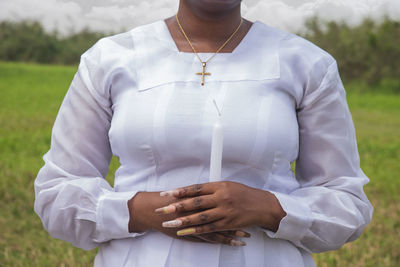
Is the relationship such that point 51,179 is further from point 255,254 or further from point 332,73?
point 332,73

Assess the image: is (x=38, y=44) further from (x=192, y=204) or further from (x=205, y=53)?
(x=192, y=204)

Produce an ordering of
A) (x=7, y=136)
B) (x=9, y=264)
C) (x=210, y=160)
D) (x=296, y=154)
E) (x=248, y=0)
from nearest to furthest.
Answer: (x=210, y=160) < (x=296, y=154) < (x=248, y=0) < (x=9, y=264) < (x=7, y=136)

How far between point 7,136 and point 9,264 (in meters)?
4.16

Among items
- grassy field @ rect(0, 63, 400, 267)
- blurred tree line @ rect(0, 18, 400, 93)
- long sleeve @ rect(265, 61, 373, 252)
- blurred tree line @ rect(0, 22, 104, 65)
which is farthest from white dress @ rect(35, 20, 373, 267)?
blurred tree line @ rect(0, 22, 104, 65)

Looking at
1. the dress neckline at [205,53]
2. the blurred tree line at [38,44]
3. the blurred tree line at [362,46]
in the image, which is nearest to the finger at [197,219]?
the dress neckline at [205,53]

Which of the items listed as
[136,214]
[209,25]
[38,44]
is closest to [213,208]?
[136,214]

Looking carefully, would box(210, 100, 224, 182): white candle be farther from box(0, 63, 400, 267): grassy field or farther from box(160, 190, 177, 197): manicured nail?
box(0, 63, 400, 267): grassy field

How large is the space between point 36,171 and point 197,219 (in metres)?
4.52

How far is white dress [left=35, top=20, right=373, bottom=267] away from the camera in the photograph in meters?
1.44

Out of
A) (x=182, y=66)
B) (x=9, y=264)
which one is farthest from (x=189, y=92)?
(x=9, y=264)

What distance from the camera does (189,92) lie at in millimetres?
1467

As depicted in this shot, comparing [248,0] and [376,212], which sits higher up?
[248,0]

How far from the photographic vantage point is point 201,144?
142 cm

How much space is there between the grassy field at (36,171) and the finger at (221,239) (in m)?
2.23
